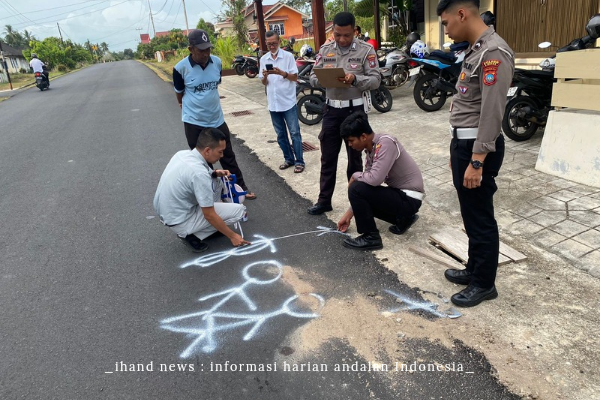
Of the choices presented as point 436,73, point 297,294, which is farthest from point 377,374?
point 436,73

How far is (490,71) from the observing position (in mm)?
2150

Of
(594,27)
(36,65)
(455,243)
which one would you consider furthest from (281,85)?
(36,65)

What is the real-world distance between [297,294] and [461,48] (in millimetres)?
5778

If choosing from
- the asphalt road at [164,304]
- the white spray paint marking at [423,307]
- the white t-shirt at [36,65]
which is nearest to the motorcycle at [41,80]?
the white t-shirt at [36,65]

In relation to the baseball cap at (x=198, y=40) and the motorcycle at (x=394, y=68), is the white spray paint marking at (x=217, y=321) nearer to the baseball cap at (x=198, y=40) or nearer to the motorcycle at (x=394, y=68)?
the baseball cap at (x=198, y=40)

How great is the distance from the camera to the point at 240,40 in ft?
78.0

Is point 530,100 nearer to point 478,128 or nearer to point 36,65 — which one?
point 478,128

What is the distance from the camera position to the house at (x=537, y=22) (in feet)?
23.5

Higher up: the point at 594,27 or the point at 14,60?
the point at 14,60

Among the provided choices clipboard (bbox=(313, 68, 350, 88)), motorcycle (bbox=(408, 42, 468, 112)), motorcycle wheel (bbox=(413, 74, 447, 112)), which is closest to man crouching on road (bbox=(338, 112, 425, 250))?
clipboard (bbox=(313, 68, 350, 88))

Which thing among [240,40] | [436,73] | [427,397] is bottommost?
[427,397]

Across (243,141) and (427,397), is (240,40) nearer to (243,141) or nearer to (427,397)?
(243,141)

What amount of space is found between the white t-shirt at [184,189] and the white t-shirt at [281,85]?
1840mm

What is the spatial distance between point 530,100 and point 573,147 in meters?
1.27
